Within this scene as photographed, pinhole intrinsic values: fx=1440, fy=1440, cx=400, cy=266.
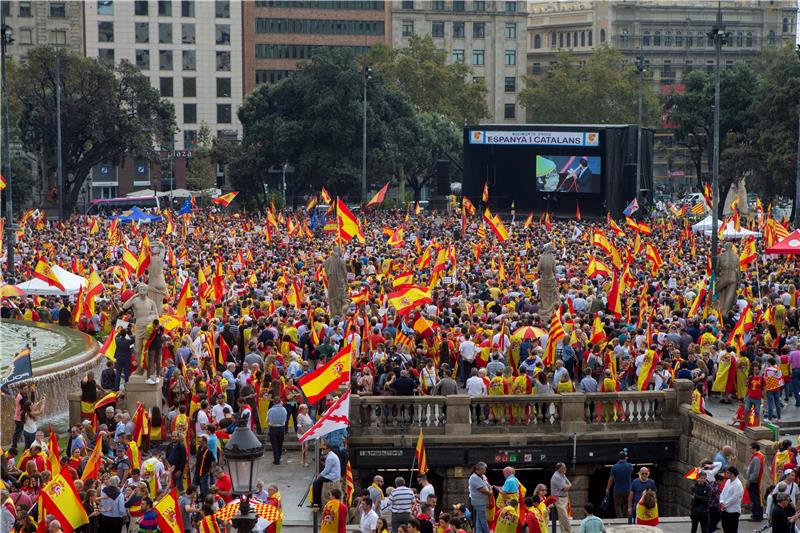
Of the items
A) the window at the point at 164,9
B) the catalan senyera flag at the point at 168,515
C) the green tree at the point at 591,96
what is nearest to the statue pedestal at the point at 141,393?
the catalan senyera flag at the point at 168,515

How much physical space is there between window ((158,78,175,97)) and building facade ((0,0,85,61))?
22.0ft

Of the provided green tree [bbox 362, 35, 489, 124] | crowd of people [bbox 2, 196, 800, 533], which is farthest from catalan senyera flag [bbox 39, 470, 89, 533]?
green tree [bbox 362, 35, 489, 124]

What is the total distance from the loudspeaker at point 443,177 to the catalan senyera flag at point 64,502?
225ft

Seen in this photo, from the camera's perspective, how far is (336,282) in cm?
3266

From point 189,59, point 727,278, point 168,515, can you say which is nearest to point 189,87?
point 189,59

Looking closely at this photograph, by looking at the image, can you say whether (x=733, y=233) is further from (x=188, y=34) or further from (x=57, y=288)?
(x=188, y=34)

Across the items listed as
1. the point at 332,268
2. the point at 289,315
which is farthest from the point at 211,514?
the point at 332,268

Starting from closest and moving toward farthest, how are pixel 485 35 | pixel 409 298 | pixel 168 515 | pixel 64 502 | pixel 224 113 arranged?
pixel 168 515
pixel 64 502
pixel 409 298
pixel 224 113
pixel 485 35

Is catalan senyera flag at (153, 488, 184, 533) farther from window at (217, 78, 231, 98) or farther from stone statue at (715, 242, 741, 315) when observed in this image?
window at (217, 78, 231, 98)

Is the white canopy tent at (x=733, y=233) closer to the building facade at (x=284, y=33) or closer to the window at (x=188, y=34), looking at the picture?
the building facade at (x=284, y=33)

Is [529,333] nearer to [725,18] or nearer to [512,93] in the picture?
[512,93]

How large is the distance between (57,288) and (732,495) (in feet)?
61.7

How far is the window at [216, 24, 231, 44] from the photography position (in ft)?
370

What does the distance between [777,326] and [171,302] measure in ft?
45.0
